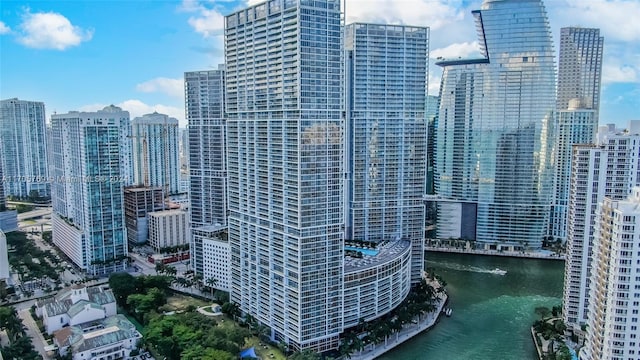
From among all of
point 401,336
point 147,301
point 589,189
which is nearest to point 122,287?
point 147,301

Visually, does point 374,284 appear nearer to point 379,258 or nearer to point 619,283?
point 379,258

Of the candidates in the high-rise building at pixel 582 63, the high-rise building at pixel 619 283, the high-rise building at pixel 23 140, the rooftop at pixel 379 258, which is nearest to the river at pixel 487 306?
the rooftop at pixel 379 258

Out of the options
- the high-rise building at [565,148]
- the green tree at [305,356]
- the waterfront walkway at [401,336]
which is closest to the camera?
the green tree at [305,356]

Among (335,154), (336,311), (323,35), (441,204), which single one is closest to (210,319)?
(336,311)

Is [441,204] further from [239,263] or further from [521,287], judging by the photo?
[239,263]

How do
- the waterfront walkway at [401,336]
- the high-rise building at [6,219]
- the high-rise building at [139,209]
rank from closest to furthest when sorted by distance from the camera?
the waterfront walkway at [401,336] < the high-rise building at [6,219] < the high-rise building at [139,209]

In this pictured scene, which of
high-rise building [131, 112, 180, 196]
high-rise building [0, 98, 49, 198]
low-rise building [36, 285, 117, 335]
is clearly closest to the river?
low-rise building [36, 285, 117, 335]

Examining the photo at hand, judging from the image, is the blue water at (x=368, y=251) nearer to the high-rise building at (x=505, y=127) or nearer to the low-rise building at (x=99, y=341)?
the low-rise building at (x=99, y=341)
